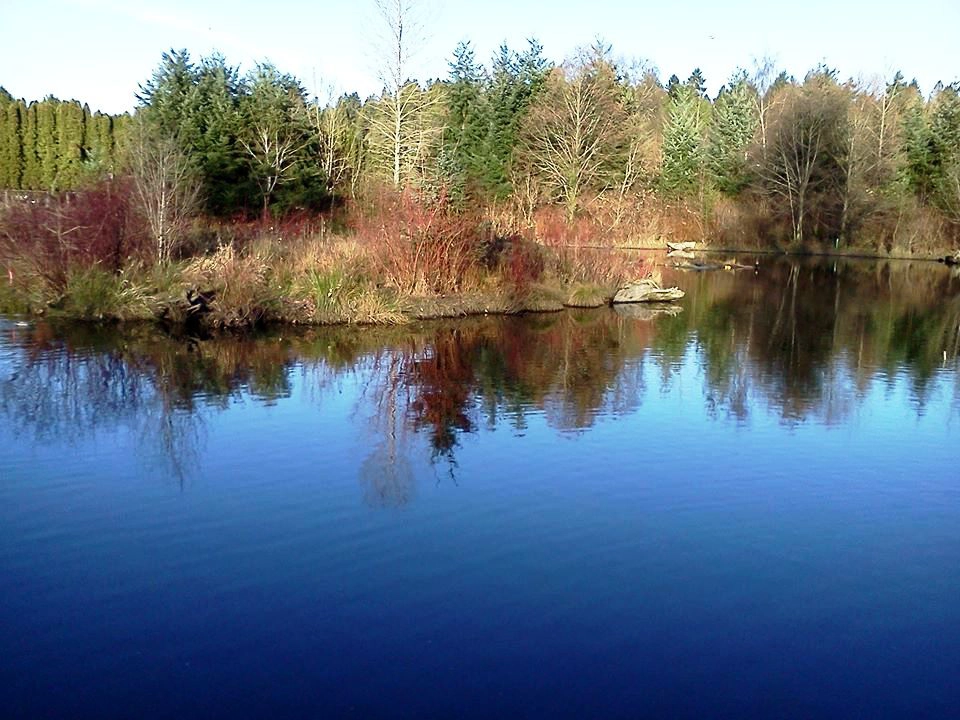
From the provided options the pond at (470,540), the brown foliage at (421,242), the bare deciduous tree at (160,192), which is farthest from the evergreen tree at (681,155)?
the pond at (470,540)

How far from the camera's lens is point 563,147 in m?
38.9

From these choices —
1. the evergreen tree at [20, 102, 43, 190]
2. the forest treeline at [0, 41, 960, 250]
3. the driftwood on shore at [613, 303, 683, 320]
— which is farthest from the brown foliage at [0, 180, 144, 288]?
the evergreen tree at [20, 102, 43, 190]

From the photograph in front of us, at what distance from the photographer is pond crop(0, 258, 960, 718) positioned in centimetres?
504

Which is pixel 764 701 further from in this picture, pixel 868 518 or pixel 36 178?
pixel 36 178

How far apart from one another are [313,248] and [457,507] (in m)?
12.3

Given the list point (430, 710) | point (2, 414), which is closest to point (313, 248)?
point (2, 414)

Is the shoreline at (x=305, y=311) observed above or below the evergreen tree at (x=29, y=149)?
below

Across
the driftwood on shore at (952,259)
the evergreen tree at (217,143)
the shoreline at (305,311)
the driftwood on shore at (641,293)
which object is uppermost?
the evergreen tree at (217,143)

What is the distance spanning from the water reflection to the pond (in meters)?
0.08

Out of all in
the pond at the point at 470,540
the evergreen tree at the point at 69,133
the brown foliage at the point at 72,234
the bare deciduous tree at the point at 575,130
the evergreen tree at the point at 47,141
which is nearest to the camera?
the pond at the point at 470,540

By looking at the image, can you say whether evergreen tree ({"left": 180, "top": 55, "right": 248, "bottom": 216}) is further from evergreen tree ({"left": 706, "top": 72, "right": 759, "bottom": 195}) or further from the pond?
evergreen tree ({"left": 706, "top": 72, "right": 759, "bottom": 195})

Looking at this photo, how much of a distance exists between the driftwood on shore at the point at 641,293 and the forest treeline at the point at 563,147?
3187mm

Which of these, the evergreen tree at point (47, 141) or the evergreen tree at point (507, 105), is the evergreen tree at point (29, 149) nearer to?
the evergreen tree at point (47, 141)

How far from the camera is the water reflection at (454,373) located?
401 inches
